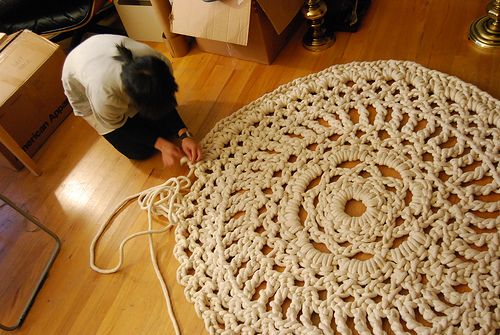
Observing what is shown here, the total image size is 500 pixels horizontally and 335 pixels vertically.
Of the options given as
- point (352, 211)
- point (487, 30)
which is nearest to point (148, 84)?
point (352, 211)

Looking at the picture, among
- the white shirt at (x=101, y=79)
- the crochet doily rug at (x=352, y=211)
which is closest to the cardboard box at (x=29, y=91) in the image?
the white shirt at (x=101, y=79)

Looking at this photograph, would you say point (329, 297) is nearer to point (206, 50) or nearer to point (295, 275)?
point (295, 275)

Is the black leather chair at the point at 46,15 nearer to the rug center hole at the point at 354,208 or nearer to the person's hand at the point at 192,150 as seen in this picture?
the person's hand at the point at 192,150

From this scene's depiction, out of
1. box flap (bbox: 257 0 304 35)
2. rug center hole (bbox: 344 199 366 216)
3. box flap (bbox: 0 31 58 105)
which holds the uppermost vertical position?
box flap (bbox: 0 31 58 105)

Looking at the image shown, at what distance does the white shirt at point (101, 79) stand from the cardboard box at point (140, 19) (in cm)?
58

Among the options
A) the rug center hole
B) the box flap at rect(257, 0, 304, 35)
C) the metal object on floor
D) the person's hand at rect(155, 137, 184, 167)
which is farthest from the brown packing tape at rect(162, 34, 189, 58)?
the rug center hole

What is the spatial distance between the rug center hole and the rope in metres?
0.49

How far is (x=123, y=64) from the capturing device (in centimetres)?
102

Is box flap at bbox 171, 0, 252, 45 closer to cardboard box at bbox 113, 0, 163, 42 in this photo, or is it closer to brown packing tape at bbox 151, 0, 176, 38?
brown packing tape at bbox 151, 0, 176, 38

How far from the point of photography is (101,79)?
41.6 inches

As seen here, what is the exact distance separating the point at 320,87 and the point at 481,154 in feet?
1.80

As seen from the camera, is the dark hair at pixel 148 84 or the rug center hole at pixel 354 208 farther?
the rug center hole at pixel 354 208

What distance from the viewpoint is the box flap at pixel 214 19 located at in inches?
52.8

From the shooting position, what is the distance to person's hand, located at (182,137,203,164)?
4.07ft
